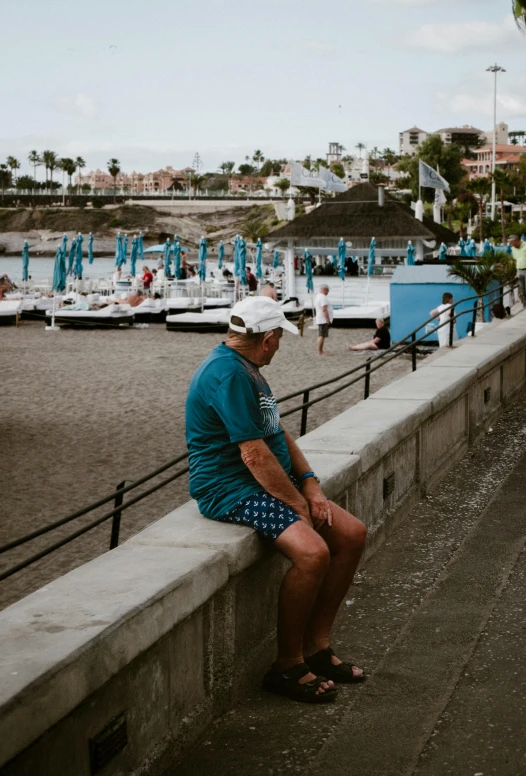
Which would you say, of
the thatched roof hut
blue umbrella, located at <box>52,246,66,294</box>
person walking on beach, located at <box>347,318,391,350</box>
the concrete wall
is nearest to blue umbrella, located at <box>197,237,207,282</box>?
the thatched roof hut

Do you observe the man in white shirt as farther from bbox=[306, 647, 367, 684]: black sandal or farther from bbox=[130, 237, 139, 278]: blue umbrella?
bbox=[130, 237, 139, 278]: blue umbrella

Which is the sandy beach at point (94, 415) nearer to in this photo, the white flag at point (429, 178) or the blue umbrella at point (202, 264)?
the blue umbrella at point (202, 264)

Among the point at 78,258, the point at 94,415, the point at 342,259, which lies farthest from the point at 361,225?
the point at 94,415

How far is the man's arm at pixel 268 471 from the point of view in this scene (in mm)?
3885

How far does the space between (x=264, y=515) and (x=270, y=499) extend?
3.0 inches

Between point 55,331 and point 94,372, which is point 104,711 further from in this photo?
point 55,331

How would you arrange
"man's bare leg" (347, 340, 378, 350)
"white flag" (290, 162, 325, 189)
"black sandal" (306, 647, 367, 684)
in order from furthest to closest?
"white flag" (290, 162, 325, 189) → "man's bare leg" (347, 340, 378, 350) → "black sandal" (306, 647, 367, 684)

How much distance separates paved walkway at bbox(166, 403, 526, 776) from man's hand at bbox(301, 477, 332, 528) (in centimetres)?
64

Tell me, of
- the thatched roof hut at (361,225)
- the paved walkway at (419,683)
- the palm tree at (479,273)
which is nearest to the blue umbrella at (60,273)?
the thatched roof hut at (361,225)

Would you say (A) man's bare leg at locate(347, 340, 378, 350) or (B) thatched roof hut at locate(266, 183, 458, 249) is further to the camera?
(B) thatched roof hut at locate(266, 183, 458, 249)

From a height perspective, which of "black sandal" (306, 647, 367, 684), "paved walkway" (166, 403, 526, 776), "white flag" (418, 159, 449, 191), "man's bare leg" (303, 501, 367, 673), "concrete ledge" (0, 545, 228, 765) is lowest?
"paved walkway" (166, 403, 526, 776)

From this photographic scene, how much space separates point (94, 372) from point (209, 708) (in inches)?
704

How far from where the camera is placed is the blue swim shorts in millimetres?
3904

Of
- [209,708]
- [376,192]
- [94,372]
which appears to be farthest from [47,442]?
[376,192]
